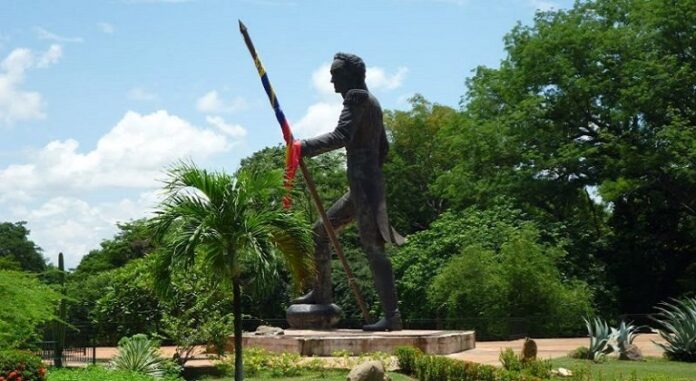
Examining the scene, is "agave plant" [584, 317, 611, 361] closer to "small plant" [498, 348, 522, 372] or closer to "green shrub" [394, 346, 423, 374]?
"small plant" [498, 348, 522, 372]

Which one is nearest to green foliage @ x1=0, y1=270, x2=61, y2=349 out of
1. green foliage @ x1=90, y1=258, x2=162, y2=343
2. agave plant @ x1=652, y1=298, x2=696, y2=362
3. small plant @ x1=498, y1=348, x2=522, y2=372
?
green foliage @ x1=90, y1=258, x2=162, y2=343

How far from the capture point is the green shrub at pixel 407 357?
14.6 m

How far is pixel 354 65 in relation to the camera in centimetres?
1727

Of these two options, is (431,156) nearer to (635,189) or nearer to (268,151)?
(268,151)

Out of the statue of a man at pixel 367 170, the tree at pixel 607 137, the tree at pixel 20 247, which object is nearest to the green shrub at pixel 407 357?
the statue of a man at pixel 367 170

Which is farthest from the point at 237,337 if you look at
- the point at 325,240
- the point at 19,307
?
the point at 19,307

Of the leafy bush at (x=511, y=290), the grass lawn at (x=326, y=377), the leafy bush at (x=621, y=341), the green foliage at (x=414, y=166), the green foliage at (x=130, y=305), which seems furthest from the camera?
the green foliage at (x=414, y=166)

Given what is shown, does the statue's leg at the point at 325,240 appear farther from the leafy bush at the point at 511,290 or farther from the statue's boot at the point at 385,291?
the leafy bush at the point at 511,290

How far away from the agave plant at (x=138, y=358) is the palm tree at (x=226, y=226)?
4144mm

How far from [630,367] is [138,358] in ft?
25.5

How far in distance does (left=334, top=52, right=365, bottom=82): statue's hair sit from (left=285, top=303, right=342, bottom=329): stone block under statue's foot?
4175 millimetres

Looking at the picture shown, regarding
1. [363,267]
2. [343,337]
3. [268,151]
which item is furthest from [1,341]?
[268,151]

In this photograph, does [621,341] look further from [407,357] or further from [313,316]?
[313,316]

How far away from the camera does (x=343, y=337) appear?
16.1m
